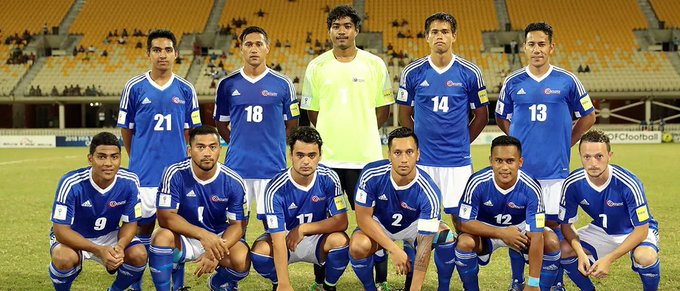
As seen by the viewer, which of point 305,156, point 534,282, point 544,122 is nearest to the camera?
point 534,282

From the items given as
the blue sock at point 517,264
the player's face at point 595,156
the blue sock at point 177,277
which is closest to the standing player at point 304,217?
the blue sock at point 177,277

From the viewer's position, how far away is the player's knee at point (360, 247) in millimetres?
4102

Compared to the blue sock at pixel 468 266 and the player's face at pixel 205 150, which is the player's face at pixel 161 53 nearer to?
the player's face at pixel 205 150

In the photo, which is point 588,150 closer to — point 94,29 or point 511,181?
point 511,181

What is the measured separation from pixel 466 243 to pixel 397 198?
511 mm

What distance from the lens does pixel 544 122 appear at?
466 centimetres

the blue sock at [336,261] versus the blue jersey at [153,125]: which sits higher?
the blue jersey at [153,125]

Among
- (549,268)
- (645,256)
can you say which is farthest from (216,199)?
(645,256)

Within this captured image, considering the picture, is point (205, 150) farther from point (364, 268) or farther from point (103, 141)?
point (364, 268)

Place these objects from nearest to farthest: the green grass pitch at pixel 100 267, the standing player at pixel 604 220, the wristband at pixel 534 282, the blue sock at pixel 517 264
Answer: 1. the wristband at pixel 534 282
2. the standing player at pixel 604 220
3. the blue sock at pixel 517 264
4. the green grass pitch at pixel 100 267

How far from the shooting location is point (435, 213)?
13.6 ft

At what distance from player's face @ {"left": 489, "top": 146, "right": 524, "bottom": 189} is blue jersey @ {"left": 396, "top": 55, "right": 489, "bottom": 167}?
649 millimetres

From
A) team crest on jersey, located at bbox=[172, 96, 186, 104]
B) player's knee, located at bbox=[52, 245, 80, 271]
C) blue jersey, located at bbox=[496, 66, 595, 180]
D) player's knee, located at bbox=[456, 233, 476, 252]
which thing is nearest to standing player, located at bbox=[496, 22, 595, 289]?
blue jersey, located at bbox=[496, 66, 595, 180]

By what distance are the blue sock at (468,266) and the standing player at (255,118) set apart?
→ 57.5 inches
